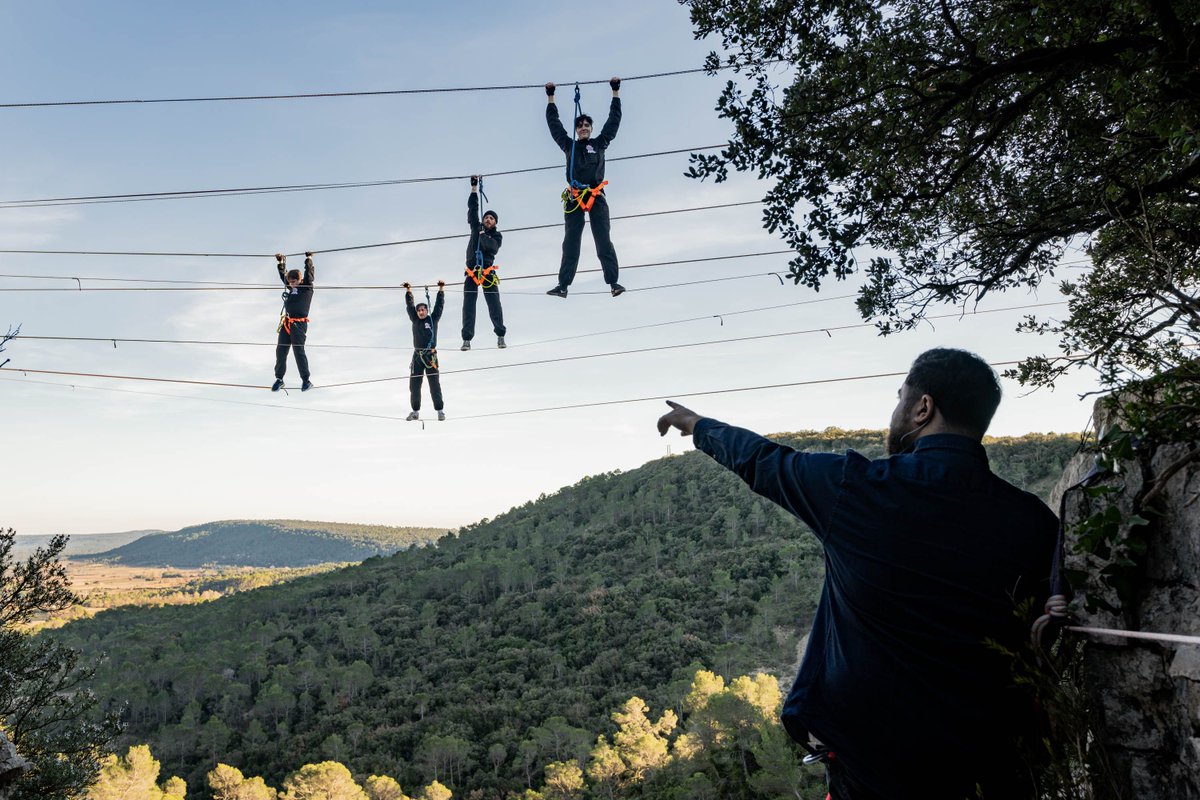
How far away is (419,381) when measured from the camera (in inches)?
585

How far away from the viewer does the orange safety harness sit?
924cm

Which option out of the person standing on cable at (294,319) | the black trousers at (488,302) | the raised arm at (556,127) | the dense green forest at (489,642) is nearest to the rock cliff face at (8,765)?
the person standing on cable at (294,319)

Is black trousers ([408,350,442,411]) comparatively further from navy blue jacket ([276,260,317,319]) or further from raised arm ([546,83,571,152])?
raised arm ([546,83,571,152])

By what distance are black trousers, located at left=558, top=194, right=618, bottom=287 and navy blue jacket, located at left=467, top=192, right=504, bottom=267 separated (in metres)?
2.49

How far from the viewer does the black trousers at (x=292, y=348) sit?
13.1 meters

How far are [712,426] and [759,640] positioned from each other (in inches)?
2707

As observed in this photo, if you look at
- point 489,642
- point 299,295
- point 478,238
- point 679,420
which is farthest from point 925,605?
point 489,642

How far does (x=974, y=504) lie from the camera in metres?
1.80

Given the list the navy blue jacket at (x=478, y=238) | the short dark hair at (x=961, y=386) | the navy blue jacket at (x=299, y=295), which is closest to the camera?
the short dark hair at (x=961, y=386)

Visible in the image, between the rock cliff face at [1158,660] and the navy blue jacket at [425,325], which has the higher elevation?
Result: the navy blue jacket at [425,325]

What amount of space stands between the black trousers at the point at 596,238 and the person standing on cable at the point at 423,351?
4.61 m

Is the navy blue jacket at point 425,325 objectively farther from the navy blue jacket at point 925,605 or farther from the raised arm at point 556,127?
the navy blue jacket at point 925,605

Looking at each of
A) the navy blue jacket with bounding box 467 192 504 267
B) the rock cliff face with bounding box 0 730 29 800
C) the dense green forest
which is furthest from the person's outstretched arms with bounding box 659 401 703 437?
the dense green forest

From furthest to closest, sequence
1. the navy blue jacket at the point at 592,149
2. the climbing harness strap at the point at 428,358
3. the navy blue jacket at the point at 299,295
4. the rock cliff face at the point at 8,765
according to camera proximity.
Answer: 1. the climbing harness strap at the point at 428,358
2. the navy blue jacket at the point at 299,295
3. the navy blue jacket at the point at 592,149
4. the rock cliff face at the point at 8,765
